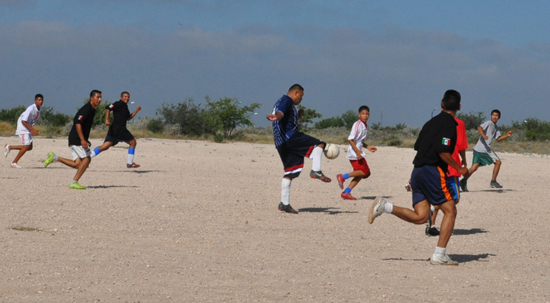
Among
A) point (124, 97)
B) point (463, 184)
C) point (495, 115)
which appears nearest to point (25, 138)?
point (124, 97)

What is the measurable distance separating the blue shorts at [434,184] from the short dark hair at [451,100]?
65cm

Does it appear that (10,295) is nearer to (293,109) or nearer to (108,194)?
(293,109)

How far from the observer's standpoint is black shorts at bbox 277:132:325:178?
11508mm

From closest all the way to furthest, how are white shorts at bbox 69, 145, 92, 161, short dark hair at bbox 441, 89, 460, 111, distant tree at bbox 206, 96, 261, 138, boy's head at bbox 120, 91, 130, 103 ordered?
short dark hair at bbox 441, 89, 460, 111
white shorts at bbox 69, 145, 92, 161
boy's head at bbox 120, 91, 130, 103
distant tree at bbox 206, 96, 261, 138

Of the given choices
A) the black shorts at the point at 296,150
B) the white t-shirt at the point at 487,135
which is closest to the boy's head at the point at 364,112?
the black shorts at the point at 296,150

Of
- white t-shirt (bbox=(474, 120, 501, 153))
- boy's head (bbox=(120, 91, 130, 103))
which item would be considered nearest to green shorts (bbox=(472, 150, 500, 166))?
white t-shirt (bbox=(474, 120, 501, 153))

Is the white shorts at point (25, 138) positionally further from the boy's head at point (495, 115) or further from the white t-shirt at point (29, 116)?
the boy's head at point (495, 115)

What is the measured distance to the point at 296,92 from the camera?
1156cm

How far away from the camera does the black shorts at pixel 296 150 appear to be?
11.5 metres

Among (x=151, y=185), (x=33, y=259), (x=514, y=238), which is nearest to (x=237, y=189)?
(x=151, y=185)

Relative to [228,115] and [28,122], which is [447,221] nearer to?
[28,122]

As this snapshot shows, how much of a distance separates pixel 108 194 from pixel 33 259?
614 centimetres

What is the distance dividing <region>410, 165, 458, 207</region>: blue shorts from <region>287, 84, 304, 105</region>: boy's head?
3939 millimetres

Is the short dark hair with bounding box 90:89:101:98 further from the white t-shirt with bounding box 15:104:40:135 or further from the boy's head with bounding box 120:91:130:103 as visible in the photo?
the white t-shirt with bounding box 15:104:40:135
